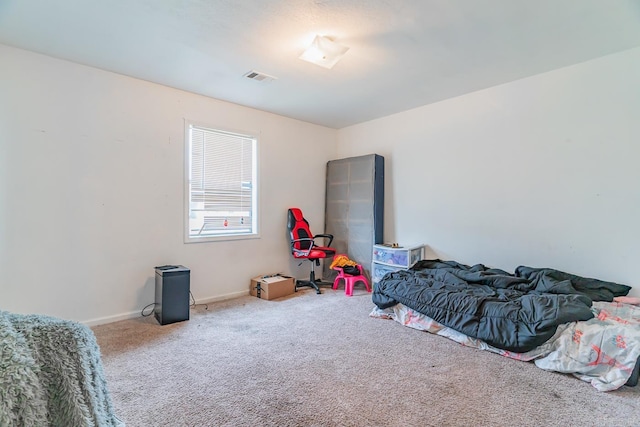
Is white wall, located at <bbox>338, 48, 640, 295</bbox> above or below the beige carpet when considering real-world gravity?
above

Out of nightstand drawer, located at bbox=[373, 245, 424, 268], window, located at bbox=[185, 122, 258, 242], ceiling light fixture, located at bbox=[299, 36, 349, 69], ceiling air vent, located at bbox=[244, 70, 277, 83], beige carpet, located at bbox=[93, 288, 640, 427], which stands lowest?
beige carpet, located at bbox=[93, 288, 640, 427]

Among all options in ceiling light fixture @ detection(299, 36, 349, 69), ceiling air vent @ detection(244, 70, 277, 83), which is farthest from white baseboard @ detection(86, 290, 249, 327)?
ceiling light fixture @ detection(299, 36, 349, 69)

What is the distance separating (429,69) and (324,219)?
277 centimetres

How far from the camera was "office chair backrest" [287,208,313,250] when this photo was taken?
439cm

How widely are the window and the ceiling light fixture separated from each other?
1.76 metres

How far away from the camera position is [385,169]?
4.54 m

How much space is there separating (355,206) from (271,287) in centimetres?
172

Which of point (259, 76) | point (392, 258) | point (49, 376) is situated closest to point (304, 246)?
point (392, 258)

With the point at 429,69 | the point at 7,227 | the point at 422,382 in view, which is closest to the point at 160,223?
the point at 7,227

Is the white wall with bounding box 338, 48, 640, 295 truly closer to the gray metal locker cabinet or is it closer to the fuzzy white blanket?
the gray metal locker cabinet

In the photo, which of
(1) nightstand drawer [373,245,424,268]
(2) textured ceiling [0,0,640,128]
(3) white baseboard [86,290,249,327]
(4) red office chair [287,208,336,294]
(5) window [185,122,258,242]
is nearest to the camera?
(2) textured ceiling [0,0,640,128]

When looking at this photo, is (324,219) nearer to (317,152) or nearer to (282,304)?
(317,152)

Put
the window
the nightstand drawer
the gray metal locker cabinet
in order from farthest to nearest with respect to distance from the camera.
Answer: the gray metal locker cabinet
the nightstand drawer
the window

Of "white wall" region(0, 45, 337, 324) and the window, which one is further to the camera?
the window
